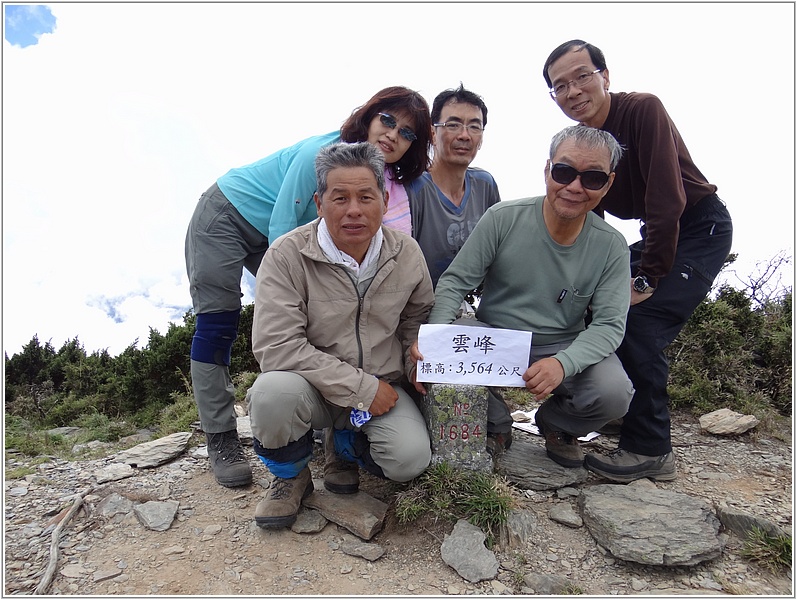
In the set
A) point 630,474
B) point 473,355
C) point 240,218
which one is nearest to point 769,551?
point 630,474

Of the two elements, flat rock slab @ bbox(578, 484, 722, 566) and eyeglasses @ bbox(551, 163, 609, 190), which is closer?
flat rock slab @ bbox(578, 484, 722, 566)

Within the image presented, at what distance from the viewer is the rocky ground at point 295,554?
A: 3.01 m

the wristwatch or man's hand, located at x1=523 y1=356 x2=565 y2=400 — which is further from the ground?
the wristwatch

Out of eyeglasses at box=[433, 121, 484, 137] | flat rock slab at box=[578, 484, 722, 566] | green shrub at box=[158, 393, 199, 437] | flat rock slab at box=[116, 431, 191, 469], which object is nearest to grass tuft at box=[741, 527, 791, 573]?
flat rock slab at box=[578, 484, 722, 566]

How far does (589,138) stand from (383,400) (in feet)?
6.78

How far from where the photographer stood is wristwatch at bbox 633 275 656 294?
3939 millimetres

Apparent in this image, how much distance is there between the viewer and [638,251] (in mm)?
4469

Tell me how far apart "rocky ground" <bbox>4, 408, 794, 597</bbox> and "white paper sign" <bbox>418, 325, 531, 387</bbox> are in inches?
32.6

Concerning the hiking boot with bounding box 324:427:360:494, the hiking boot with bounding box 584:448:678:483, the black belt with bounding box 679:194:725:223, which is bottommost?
the hiking boot with bounding box 584:448:678:483

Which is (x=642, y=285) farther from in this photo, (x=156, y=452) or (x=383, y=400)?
(x=156, y=452)

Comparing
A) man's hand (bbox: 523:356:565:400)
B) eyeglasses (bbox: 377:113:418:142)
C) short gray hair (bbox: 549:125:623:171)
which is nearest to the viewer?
man's hand (bbox: 523:356:565:400)

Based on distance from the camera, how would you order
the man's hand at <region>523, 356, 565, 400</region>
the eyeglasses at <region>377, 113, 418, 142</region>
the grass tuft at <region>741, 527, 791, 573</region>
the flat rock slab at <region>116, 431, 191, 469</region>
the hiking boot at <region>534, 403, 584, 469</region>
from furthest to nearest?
the flat rock slab at <region>116, 431, 191, 469</region> < the hiking boot at <region>534, 403, 584, 469</region> < the eyeglasses at <region>377, 113, 418, 142</region> < the man's hand at <region>523, 356, 565, 400</region> < the grass tuft at <region>741, 527, 791, 573</region>

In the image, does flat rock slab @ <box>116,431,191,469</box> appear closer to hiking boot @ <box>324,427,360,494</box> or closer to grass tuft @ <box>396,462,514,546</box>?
hiking boot @ <box>324,427,360,494</box>

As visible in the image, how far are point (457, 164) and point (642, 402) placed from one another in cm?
221
